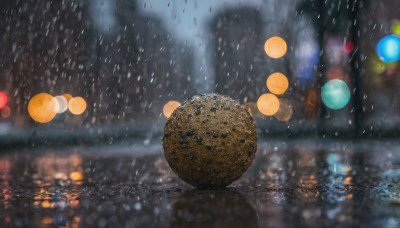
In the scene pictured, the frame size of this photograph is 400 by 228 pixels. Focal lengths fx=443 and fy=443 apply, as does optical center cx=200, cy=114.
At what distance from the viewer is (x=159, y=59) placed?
43.1 m

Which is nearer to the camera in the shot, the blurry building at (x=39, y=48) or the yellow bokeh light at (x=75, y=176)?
the yellow bokeh light at (x=75, y=176)

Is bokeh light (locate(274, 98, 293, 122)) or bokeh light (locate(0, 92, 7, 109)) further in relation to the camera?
bokeh light (locate(274, 98, 293, 122))

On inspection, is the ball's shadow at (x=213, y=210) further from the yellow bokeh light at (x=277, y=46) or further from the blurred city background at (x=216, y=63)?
the yellow bokeh light at (x=277, y=46)

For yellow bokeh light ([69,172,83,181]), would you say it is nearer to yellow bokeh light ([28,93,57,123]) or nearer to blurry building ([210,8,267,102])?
blurry building ([210,8,267,102])

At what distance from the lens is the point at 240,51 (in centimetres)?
3894

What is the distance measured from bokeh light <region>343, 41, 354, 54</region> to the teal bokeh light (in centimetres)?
411

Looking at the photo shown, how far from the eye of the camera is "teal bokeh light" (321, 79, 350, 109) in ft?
72.0

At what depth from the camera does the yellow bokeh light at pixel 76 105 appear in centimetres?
3748

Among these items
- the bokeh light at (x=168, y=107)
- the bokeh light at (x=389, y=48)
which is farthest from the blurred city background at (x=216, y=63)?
→ the bokeh light at (x=168, y=107)

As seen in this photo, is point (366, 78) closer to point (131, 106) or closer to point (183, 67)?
point (131, 106)

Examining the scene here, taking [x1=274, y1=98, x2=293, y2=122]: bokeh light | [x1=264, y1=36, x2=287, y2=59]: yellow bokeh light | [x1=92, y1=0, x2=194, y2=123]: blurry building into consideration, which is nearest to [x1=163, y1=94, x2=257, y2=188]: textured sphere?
[x1=264, y1=36, x2=287, y2=59]: yellow bokeh light

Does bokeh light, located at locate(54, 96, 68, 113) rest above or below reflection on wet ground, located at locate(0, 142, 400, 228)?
above

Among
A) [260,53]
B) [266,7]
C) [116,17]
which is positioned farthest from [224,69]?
[116,17]

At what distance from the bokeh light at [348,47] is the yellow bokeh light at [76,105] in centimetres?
2510
